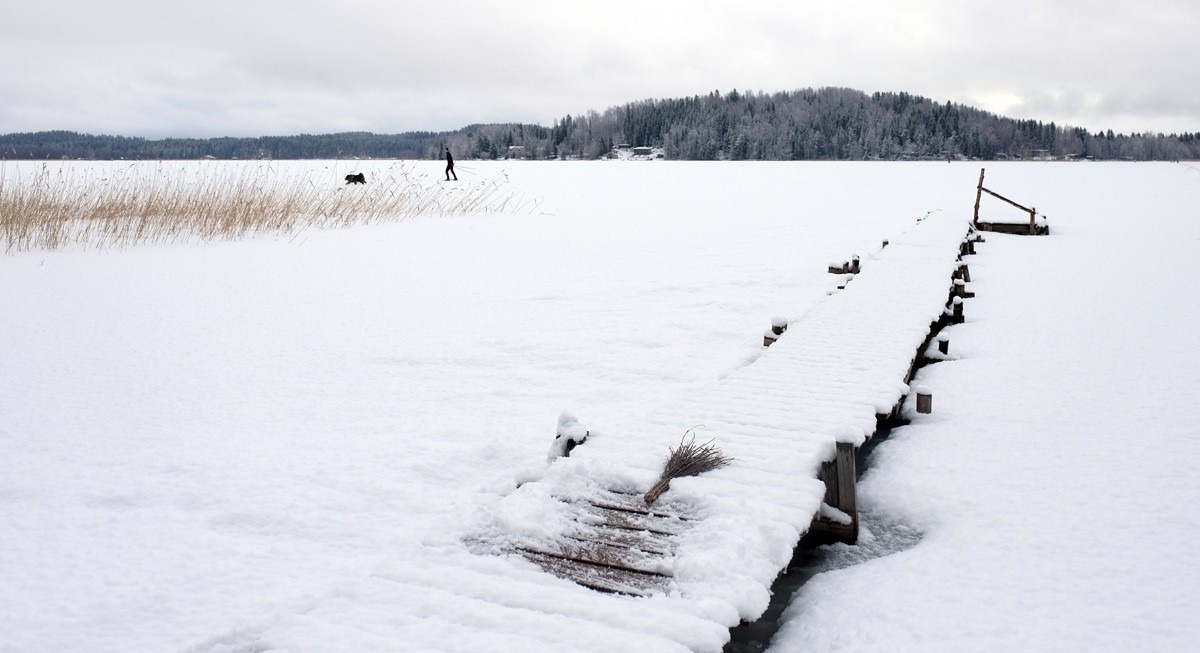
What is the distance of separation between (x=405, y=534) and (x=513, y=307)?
5.16m

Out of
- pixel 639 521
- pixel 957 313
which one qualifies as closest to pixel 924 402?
pixel 639 521

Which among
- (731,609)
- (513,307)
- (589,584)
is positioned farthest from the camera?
(513,307)

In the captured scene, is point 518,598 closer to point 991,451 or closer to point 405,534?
point 405,534

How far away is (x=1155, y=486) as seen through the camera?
388 centimetres

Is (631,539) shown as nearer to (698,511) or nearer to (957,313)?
(698,511)

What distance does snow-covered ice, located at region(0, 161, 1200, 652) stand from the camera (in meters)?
2.68

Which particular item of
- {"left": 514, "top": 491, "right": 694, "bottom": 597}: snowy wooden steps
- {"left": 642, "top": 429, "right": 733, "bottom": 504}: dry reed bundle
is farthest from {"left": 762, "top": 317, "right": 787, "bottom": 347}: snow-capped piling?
{"left": 514, "top": 491, "right": 694, "bottom": 597}: snowy wooden steps

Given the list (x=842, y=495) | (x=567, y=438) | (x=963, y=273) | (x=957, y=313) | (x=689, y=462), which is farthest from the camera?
(x=963, y=273)

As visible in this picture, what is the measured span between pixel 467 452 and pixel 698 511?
1773mm

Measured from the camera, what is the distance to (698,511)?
9.97 feet

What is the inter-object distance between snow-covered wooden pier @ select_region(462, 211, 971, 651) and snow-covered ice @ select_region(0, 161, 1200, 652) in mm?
31

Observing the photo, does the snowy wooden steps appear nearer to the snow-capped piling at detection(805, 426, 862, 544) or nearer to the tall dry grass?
the snow-capped piling at detection(805, 426, 862, 544)

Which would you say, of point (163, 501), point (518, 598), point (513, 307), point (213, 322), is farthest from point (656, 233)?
point (518, 598)

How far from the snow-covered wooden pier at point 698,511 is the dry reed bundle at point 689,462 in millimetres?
49
